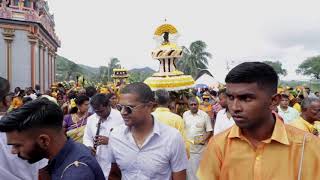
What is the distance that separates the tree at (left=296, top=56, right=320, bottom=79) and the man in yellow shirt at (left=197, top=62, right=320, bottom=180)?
76.2m

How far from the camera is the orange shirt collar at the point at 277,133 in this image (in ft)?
7.43

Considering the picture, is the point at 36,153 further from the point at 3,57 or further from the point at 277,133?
the point at 3,57

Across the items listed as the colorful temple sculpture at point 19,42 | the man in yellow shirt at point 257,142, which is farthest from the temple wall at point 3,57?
the man in yellow shirt at point 257,142

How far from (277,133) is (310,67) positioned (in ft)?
272

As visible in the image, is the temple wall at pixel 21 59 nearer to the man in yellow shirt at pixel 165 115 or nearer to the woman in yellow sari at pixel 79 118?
the woman in yellow sari at pixel 79 118

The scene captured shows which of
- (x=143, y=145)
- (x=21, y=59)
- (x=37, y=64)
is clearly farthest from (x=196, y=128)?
(x=37, y=64)

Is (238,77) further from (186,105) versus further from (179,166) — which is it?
(186,105)

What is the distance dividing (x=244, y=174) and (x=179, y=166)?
1.22m

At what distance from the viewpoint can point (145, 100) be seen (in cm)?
345

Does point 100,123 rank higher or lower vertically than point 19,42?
lower

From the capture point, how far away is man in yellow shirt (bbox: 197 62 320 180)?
2.23 meters

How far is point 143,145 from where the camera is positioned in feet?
11.1

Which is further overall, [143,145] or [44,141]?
[143,145]

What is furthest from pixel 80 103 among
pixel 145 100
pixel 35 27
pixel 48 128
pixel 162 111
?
pixel 35 27
